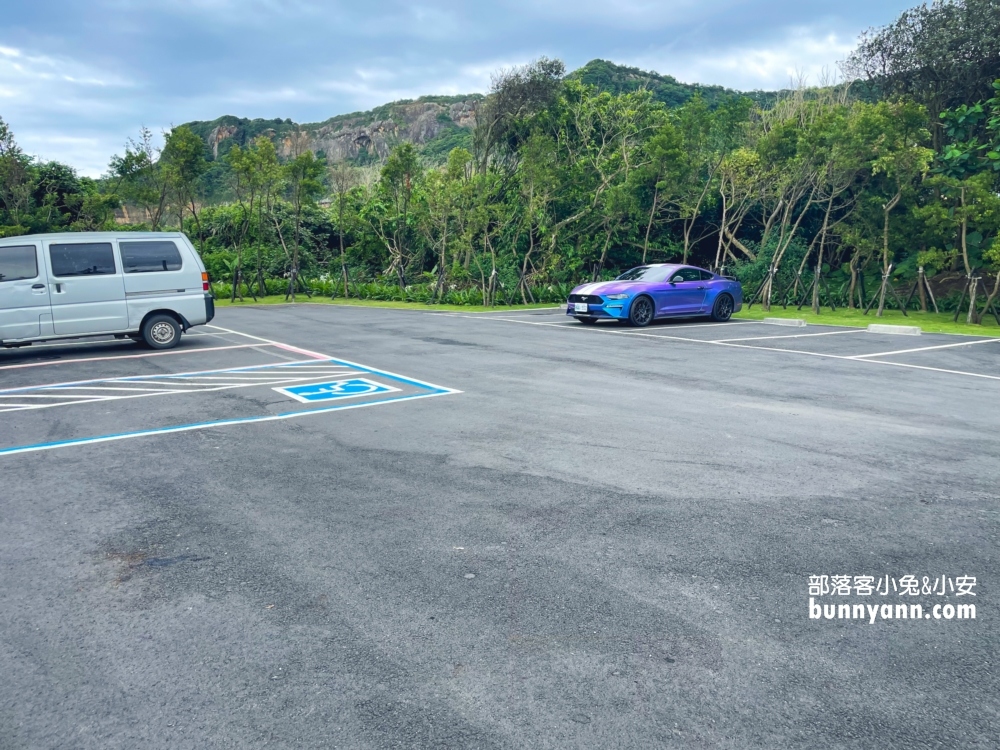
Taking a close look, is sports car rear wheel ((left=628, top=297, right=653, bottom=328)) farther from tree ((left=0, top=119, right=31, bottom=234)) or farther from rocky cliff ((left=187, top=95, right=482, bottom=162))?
rocky cliff ((left=187, top=95, right=482, bottom=162))

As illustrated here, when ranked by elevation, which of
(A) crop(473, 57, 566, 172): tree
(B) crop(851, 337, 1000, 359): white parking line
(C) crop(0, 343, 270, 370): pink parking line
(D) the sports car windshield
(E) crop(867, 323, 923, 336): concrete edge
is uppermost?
(A) crop(473, 57, 566, 172): tree

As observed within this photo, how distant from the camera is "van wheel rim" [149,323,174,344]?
512 inches

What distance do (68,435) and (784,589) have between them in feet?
21.0

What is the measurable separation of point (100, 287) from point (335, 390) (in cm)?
589

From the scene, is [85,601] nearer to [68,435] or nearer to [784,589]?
[784,589]

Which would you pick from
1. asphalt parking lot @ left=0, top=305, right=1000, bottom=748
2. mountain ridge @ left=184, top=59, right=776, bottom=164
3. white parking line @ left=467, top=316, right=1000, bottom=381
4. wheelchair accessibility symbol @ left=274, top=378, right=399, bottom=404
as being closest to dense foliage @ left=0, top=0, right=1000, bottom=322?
white parking line @ left=467, top=316, right=1000, bottom=381

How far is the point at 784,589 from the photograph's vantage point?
3.72 metres

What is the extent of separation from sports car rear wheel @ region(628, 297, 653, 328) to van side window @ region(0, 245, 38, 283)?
11.5m

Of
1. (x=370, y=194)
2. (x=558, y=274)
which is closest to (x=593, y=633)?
(x=558, y=274)

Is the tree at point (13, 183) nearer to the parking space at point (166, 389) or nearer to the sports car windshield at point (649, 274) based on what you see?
the parking space at point (166, 389)

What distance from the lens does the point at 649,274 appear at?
1783 cm

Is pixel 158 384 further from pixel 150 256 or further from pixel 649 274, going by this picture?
pixel 649 274

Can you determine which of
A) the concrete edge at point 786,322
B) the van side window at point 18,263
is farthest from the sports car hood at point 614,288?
the van side window at point 18,263

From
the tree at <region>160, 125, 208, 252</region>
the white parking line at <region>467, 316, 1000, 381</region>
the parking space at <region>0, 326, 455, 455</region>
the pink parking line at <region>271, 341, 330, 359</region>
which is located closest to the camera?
the parking space at <region>0, 326, 455, 455</region>
